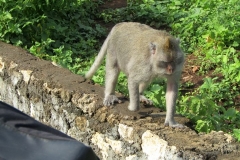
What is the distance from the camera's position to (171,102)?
15.9 ft

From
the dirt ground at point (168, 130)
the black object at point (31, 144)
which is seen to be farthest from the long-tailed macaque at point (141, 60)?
the black object at point (31, 144)

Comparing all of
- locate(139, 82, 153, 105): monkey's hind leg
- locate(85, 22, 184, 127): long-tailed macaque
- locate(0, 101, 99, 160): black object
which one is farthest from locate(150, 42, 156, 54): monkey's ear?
locate(0, 101, 99, 160): black object

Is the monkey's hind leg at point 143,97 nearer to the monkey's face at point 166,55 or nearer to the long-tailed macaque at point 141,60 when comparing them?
the long-tailed macaque at point 141,60

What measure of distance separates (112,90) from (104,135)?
2.03ft

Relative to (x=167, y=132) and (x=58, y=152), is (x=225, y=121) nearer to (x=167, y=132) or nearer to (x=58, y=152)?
(x=167, y=132)

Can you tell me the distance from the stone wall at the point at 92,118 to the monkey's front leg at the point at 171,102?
0.26ft

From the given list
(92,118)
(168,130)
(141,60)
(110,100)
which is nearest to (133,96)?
A: (110,100)

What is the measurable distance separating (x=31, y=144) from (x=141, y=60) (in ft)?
10.4

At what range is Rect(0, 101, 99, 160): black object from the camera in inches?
71.9

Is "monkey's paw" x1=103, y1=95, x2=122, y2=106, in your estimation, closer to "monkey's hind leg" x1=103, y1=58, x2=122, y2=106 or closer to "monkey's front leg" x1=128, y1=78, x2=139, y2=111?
"monkey's hind leg" x1=103, y1=58, x2=122, y2=106

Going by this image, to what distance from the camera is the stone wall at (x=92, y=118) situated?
4211mm

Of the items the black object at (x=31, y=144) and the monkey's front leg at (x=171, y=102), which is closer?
the black object at (x=31, y=144)

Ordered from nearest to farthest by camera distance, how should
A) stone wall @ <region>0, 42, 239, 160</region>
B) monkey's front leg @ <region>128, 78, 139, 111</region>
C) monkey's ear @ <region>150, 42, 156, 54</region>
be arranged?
stone wall @ <region>0, 42, 239, 160</region>, monkey's ear @ <region>150, 42, 156, 54</region>, monkey's front leg @ <region>128, 78, 139, 111</region>

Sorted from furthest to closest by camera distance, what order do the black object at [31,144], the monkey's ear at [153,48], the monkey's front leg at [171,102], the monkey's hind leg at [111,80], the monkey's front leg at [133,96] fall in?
the monkey's hind leg at [111,80]
the monkey's front leg at [133,96]
the monkey's ear at [153,48]
the monkey's front leg at [171,102]
the black object at [31,144]
